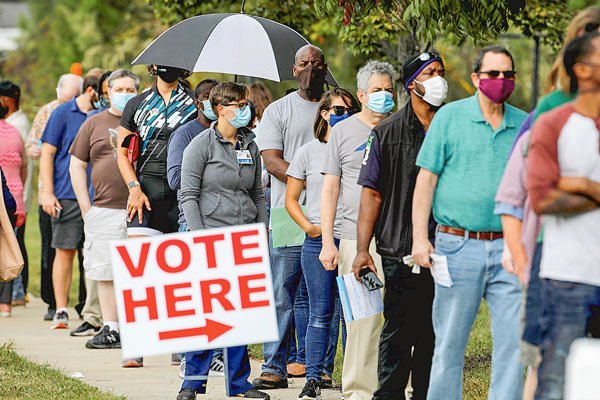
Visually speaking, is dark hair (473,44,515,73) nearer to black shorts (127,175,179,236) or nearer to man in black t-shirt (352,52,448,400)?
man in black t-shirt (352,52,448,400)

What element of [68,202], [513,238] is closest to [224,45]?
[68,202]

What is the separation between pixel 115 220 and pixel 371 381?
375 centimetres

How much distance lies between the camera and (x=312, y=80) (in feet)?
30.8

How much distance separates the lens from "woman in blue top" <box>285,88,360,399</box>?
8.81 m

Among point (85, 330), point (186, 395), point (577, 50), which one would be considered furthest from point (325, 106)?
point (85, 330)

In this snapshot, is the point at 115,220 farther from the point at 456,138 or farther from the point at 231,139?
the point at 456,138

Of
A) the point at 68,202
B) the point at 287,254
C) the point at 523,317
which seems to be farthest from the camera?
the point at 68,202

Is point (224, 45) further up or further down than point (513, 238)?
further up

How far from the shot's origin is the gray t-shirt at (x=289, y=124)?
372 inches

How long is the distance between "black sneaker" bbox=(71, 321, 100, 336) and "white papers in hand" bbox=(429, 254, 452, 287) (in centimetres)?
559

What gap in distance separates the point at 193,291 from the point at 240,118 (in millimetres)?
1757

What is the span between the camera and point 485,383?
904 centimetres

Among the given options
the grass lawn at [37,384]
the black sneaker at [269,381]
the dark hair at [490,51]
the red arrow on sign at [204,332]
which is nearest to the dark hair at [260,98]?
the black sneaker at [269,381]

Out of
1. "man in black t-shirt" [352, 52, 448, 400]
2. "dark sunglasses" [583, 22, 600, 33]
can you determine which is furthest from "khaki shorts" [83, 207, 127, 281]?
"dark sunglasses" [583, 22, 600, 33]
